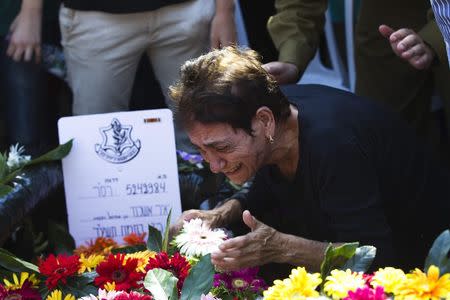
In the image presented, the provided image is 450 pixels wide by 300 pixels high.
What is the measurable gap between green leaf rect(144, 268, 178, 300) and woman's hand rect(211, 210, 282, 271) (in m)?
0.23

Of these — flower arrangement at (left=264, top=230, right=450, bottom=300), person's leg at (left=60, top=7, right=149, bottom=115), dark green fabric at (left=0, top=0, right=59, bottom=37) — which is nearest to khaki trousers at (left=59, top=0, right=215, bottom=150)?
person's leg at (left=60, top=7, right=149, bottom=115)

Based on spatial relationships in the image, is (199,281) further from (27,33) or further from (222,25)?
(27,33)

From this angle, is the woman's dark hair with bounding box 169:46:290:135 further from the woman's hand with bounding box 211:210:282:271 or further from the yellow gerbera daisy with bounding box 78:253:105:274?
the yellow gerbera daisy with bounding box 78:253:105:274

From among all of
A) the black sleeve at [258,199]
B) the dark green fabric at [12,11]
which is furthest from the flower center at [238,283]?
the dark green fabric at [12,11]

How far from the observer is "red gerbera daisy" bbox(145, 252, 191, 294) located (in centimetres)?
199

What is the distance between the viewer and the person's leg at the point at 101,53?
3.06m

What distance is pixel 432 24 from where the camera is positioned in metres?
2.56

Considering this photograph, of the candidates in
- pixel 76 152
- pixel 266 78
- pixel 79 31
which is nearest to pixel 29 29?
pixel 79 31

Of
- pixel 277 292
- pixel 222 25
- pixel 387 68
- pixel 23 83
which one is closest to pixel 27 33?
pixel 23 83

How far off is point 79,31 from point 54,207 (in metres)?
0.64

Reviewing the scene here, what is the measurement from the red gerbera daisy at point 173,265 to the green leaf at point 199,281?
19 centimetres

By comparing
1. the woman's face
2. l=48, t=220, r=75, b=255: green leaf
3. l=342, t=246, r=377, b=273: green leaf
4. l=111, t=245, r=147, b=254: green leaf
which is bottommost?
l=48, t=220, r=75, b=255: green leaf

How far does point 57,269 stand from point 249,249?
0.47 m

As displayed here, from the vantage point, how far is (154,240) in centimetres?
233
